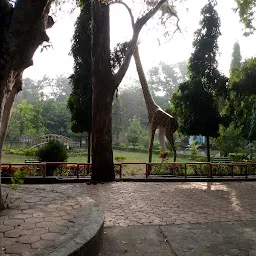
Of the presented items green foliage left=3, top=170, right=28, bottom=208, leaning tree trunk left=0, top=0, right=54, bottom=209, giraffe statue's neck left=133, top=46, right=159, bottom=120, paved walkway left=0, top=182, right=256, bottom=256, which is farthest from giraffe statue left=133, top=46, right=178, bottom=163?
leaning tree trunk left=0, top=0, right=54, bottom=209

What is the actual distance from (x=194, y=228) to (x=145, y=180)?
503 centimetres

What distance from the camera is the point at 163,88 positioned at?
63.5m

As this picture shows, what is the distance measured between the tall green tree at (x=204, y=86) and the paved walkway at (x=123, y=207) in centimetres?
436

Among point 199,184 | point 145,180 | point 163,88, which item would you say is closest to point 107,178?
point 145,180

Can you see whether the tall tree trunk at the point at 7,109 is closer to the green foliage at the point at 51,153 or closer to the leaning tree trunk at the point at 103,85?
the leaning tree trunk at the point at 103,85

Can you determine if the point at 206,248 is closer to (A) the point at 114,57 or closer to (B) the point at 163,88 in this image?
(A) the point at 114,57

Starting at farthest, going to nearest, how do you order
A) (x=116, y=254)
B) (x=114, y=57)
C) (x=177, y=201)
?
1. (x=114, y=57)
2. (x=177, y=201)
3. (x=116, y=254)

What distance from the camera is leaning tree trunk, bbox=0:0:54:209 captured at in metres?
4.05

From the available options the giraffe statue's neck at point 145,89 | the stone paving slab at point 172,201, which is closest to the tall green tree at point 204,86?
the giraffe statue's neck at point 145,89

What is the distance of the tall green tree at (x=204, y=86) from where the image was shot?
1328 cm

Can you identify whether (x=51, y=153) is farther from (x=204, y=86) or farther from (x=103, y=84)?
(x=204, y=86)

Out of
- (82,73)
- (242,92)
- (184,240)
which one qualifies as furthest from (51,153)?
(242,92)

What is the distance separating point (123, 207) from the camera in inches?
247

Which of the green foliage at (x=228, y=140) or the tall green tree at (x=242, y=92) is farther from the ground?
the tall green tree at (x=242, y=92)
